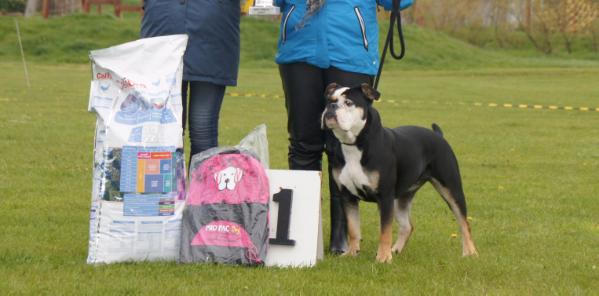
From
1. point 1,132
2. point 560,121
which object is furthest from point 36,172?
point 560,121

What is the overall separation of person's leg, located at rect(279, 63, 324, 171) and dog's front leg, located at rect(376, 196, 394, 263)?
0.73 metres

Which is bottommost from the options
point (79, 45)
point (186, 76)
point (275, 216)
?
point (79, 45)

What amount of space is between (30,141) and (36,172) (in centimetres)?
285

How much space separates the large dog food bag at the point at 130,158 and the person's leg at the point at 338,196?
1.10 m

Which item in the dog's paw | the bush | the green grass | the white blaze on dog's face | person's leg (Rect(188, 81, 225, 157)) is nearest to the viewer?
the green grass

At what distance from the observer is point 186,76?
19.1 feet

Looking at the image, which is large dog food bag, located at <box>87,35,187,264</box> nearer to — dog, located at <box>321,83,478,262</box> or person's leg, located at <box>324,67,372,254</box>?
dog, located at <box>321,83,478,262</box>

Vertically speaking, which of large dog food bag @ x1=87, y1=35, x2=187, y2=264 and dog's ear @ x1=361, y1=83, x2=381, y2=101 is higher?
dog's ear @ x1=361, y1=83, x2=381, y2=101

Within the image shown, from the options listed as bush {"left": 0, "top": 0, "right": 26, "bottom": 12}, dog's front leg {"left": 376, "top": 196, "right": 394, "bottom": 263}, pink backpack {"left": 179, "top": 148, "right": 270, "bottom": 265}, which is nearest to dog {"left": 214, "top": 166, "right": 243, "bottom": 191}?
pink backpack {"left": 179, "top": 148, "right": 270, "bottom": 265}

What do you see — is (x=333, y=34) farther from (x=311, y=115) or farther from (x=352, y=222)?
(x=352, y=222)

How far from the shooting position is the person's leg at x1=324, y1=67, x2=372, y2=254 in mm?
6023

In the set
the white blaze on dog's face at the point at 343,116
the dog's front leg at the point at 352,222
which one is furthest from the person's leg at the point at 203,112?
the dog's front leg at the point at 352,222

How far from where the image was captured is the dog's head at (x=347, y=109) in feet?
18.0

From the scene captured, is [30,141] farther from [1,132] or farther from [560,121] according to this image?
[560,121]
